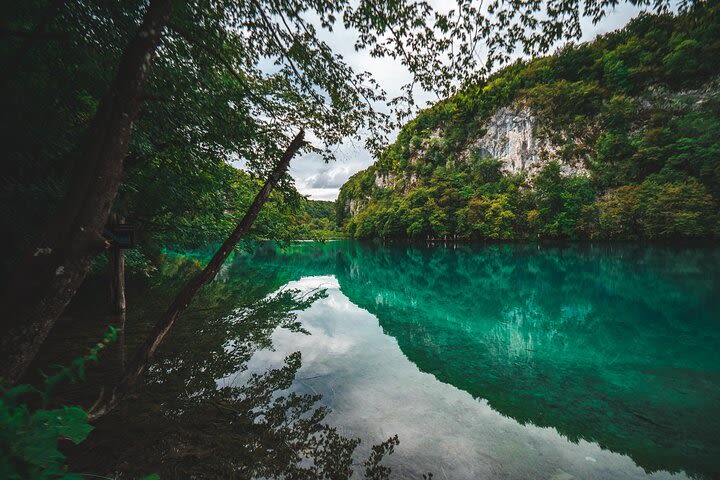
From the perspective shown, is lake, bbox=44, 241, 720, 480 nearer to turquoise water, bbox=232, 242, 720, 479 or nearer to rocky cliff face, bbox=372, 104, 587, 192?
turquoise water, bbox=232, 242, 720, 479

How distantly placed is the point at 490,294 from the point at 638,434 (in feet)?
40.1

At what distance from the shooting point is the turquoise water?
440cm

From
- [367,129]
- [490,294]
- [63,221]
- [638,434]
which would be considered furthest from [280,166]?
[490,294]

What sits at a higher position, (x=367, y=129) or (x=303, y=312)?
(x=367, y=129)

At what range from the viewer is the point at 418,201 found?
241ft

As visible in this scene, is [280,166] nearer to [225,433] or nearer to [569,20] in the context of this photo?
[225,433]

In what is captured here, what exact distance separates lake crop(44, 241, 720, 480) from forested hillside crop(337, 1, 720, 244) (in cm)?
2150

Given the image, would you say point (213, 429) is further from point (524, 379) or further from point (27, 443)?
point (524, 379)

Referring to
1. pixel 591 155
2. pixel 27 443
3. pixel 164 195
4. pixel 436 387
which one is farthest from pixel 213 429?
pixel 591 155

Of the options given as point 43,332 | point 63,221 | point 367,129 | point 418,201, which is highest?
point 418,201

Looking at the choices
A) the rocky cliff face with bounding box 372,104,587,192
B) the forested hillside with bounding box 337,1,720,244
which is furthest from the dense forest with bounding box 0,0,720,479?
the rocky cliff face with bounding box 372,104,587,192

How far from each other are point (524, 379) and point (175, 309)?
7.76 m

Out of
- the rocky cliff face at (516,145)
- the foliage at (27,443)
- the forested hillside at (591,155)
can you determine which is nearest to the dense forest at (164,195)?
the foliage at (27,443)

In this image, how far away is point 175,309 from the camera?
3490 mm
